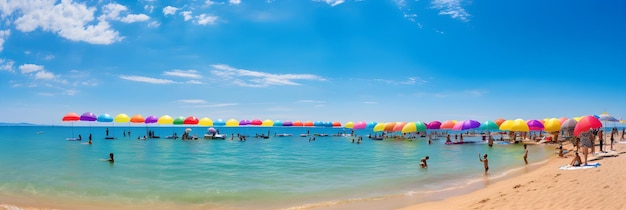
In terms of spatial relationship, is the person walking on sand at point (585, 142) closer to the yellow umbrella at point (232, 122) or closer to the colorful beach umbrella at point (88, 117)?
the colorful beach umbrella at point (88, 117)

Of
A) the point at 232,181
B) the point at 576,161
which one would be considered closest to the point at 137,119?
the point at 232,181

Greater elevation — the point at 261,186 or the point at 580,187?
the point at 580,187

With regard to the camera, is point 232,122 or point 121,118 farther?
point 232,122

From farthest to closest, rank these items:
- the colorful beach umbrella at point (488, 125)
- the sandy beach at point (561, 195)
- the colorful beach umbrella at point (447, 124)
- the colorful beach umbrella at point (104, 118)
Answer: the colorful beach umbrella at point (447, 124) → the colorful beach umbrella at point (104, 118) → the colorful beach umbrella at point (488, 125) → the sandy beach at point (561, 195)

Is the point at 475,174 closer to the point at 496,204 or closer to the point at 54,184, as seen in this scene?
the point at 496,204

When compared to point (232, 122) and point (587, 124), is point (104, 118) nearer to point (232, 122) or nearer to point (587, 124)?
point (232, 122)

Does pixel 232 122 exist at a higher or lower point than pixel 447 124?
lower

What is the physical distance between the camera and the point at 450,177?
18562 mm

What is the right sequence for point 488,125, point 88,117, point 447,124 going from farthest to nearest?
point 447,124 → point 88,117 → point 488,125

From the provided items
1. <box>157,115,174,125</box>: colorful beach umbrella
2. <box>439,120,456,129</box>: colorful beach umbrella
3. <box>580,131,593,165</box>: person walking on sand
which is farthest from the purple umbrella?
<box>157,115,174,125</box>: colorful beach umbrella

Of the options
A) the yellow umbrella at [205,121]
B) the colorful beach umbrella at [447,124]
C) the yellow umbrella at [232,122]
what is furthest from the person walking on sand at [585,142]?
the yellow umbrella at [232,122]

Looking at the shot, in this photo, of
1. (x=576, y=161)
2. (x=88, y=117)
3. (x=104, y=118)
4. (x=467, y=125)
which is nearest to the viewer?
(x=576, y=161)

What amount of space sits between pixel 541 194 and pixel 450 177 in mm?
7920

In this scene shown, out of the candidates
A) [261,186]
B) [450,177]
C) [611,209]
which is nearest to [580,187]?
[611,209]
